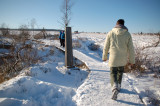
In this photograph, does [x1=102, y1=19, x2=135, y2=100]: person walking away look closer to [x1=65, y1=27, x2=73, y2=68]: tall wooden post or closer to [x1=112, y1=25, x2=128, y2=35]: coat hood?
[x1=112, y1=25, x2=128, y2=35]: coat hood

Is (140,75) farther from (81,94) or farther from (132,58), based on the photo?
(81,94)

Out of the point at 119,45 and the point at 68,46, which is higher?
the point at 119,45

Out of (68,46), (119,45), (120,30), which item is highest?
(120,30)

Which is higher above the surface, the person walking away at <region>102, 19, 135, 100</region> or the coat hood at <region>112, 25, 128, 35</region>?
the coat hood at <region>112, 25, 128, 35</region>

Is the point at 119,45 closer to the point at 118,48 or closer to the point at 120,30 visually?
the point at 118,48

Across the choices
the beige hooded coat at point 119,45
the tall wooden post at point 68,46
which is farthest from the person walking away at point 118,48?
the tall wooden post at point 68,46

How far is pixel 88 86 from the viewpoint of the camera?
3.01 metres

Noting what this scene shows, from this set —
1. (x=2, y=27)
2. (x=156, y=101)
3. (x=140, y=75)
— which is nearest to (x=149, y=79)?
(x=140, y=75)

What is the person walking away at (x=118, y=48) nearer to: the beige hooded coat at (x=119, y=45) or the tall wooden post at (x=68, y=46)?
the beige hooded coat at (x=119, y=45)

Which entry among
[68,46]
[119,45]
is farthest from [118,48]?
[68,46]

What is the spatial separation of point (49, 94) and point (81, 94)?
2.60 feet

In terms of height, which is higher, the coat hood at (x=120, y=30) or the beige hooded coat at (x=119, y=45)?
the coat hood at (x=120, y=30)

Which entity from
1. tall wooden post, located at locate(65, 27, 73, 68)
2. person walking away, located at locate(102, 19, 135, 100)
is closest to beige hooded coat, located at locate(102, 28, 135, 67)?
person walking away, located at locate(102, 19, 135, 100)

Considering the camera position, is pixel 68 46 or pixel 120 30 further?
pixel 68 46
